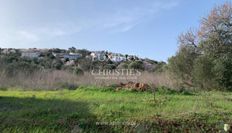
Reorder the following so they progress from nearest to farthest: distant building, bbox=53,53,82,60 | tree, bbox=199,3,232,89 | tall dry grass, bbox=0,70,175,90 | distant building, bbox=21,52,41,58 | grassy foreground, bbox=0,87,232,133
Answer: grassy foreground, bbox=0,87,232,133 < tall dry grass, bbox=0,70,175,90 < tree, bbox=199,3,232,89 < distant building, bbox=21,52,41,58 < distant building, bbox=53,53,82,60

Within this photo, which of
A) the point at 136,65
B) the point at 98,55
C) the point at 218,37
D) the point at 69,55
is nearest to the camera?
the point at 218,37

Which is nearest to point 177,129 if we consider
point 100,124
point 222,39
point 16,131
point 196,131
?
point 196,131

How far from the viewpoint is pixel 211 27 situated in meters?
22.1

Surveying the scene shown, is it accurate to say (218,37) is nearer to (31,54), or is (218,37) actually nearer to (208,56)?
(208,56)

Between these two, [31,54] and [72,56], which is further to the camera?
[72,56]

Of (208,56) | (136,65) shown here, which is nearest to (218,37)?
(208,56)

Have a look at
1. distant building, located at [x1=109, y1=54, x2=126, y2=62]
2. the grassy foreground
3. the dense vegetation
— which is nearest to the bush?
distant building, located at [x1=109, y1=54, x2=126, y2=62]

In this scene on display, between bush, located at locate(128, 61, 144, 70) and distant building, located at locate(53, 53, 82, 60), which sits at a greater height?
distant building, located at locate(53, 53, 82, 60)

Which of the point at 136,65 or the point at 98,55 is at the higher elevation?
the point at 98,55

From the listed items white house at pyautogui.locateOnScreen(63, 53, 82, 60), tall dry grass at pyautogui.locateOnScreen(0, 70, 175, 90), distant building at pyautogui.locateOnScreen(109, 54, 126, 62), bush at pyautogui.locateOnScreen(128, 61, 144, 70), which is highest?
white house at pyautogui.locateOnScreen(63, 53, 82, 60)

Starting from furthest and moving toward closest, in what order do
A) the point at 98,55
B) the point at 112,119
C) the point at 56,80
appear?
the point at 98,55, the point at 56,80, the point at 112,119

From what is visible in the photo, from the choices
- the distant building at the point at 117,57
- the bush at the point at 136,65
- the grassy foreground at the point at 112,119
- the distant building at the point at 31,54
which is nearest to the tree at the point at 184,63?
the bush at the point at 136,65

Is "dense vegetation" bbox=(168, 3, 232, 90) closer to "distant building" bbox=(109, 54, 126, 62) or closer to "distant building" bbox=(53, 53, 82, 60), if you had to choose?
"distant building" bbox=(109, 54, 126, 62)

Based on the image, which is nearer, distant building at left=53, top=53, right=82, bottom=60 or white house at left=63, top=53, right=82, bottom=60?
white house at left=63, top=53, right=82, bottom=60
